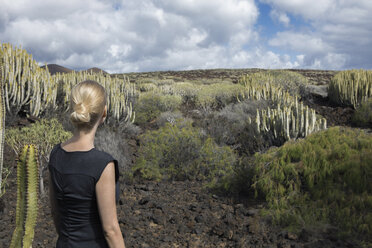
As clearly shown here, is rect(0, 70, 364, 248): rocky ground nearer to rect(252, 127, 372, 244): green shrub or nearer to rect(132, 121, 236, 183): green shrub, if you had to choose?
rect(252, 127, 372, 244): green shrub

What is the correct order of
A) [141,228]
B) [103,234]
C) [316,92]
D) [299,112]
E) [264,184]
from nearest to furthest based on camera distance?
[103,234] < [141,228] < [264,184] < [299,112] < [316,92]

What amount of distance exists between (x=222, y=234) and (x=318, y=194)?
1.51 metres

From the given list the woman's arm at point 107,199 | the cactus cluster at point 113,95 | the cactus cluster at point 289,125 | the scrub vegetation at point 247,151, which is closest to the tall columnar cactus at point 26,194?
the scrub vegetation at point 247,151

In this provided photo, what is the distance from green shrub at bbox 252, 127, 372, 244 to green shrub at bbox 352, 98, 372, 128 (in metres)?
5.66

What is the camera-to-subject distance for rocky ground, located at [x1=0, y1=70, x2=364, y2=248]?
3652 millimetres

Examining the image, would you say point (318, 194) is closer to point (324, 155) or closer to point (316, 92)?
point (324, 155)

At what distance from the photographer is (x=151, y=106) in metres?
12.5

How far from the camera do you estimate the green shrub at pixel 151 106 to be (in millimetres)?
11744

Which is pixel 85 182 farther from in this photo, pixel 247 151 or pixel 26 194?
pixel 247 151

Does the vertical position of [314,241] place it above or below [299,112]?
below

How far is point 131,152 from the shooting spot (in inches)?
297

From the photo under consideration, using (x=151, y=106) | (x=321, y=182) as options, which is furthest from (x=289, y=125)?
(x=151, y=106)

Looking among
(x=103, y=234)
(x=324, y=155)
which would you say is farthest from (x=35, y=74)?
(x=103, y=234)

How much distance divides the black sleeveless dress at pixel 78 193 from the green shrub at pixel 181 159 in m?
4.09
